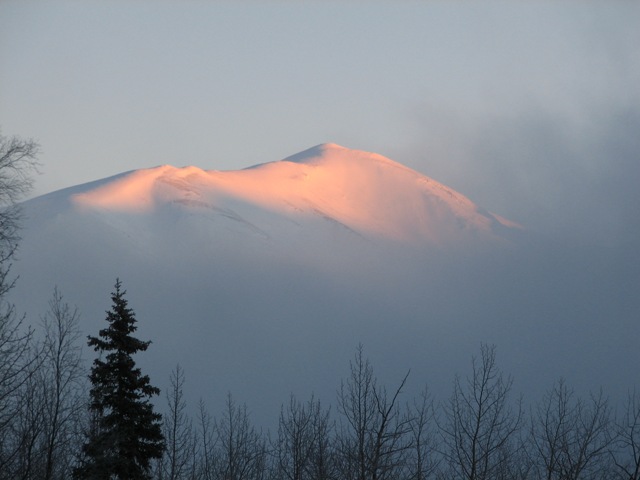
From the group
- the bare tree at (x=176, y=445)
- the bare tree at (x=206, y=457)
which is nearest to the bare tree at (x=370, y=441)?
the bare tree at (x=176, y=445)

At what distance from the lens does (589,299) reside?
553 ft

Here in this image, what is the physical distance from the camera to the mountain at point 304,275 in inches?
5433

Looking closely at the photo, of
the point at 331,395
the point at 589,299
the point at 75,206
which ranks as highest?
the point at 75,206

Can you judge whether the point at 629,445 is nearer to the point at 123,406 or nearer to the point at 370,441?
the point at 370,441

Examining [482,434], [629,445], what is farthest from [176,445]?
[629,445]

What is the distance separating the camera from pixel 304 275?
152 m

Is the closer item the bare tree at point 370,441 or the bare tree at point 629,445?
the bare tree at point 629,445

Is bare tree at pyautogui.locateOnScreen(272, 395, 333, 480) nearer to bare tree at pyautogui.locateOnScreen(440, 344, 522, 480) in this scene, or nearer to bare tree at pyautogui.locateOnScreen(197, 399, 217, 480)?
bare tree at pyautogui.locateOnScreen(197, 399, 217, 480)

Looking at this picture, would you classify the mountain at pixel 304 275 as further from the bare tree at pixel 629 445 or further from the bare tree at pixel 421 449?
the bare tree at pixel 421 449

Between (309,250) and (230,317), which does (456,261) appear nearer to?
(309,250)

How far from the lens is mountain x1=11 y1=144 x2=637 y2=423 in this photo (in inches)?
5433

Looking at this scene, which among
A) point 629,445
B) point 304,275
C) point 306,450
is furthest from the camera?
point 304,275

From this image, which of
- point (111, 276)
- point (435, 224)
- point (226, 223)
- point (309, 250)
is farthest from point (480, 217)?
point (111, 276)

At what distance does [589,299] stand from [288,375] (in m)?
68.2
